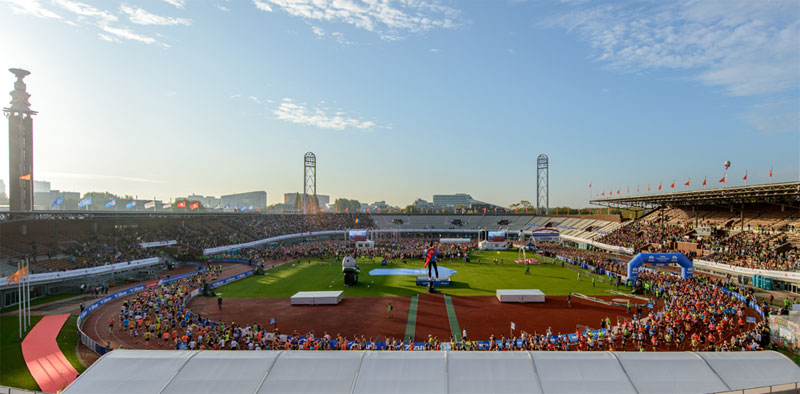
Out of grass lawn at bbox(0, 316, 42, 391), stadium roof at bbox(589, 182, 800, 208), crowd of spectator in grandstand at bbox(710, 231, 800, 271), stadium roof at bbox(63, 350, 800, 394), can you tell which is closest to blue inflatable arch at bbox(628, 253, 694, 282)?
crowd of spectator in grandstand at bbox(710, 231, 800, 271)

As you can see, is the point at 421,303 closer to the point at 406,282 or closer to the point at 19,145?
the point at 406,282

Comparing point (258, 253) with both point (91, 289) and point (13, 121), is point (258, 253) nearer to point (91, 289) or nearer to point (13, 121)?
point (91, 289)

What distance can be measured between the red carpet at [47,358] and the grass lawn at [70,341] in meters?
0.17

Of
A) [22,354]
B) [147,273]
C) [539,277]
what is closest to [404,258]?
[539,277]

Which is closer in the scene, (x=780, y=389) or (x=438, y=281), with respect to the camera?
(x=780, y=389)

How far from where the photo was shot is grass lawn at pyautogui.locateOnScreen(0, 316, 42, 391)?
48.8 feet

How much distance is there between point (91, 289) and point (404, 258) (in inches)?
1234

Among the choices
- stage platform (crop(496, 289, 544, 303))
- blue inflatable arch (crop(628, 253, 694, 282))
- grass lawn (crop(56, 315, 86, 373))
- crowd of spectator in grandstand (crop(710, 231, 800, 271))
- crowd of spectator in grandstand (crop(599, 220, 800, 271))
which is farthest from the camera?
crowd of spectator in grandstand (crop(599, 220, 800, 271))

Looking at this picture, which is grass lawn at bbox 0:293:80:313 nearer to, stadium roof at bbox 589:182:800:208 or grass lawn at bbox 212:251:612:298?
grass lawn at bbox 212:251:612:298

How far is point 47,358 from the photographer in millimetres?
17344

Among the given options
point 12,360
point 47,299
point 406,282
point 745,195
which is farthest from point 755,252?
point 47,299

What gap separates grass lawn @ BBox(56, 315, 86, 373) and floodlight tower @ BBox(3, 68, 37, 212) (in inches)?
1319

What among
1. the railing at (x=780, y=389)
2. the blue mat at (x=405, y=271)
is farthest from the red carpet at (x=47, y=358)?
the blue mat at (x=405, y=271)

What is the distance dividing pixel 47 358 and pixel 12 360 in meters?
1.38
